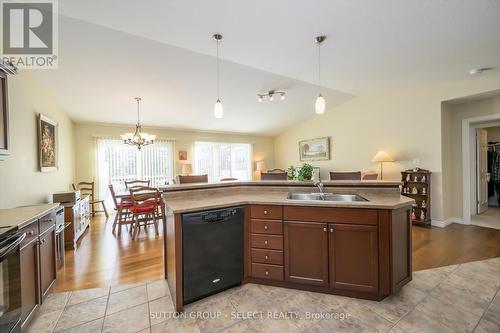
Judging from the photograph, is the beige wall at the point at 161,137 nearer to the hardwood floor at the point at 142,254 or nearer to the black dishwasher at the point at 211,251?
the hardwood floor at the point at 142,254

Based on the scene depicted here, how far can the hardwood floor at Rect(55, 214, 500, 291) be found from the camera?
2336 millimetres

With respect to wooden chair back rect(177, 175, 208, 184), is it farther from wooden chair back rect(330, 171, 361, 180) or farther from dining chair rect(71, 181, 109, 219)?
dining chair rect(71, 181, 109, 219)

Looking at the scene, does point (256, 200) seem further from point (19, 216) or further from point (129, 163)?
point (129, 163)

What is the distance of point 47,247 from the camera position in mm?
1949

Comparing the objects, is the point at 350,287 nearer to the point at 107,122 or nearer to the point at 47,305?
the point at 47,305

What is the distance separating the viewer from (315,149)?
6.35 metres

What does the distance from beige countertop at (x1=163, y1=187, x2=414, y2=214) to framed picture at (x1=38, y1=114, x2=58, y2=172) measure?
2.34 metres

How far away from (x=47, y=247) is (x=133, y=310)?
3.38 feet

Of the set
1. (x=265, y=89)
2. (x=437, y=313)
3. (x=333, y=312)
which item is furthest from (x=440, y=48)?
(x=333, y=312)

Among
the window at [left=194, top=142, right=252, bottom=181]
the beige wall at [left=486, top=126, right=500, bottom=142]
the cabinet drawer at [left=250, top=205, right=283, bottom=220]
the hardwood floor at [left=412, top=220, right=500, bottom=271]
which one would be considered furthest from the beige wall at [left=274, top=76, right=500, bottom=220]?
the cabinet drawer at [left=250, top=205, right=283, bottom=220]

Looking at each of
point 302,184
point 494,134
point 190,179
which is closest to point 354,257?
point 302,184

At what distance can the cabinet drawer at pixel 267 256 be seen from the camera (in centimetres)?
205

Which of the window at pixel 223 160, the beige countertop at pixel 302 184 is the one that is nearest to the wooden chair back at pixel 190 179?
the beige countertop at pixel 302 184

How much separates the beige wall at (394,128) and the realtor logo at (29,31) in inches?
222
